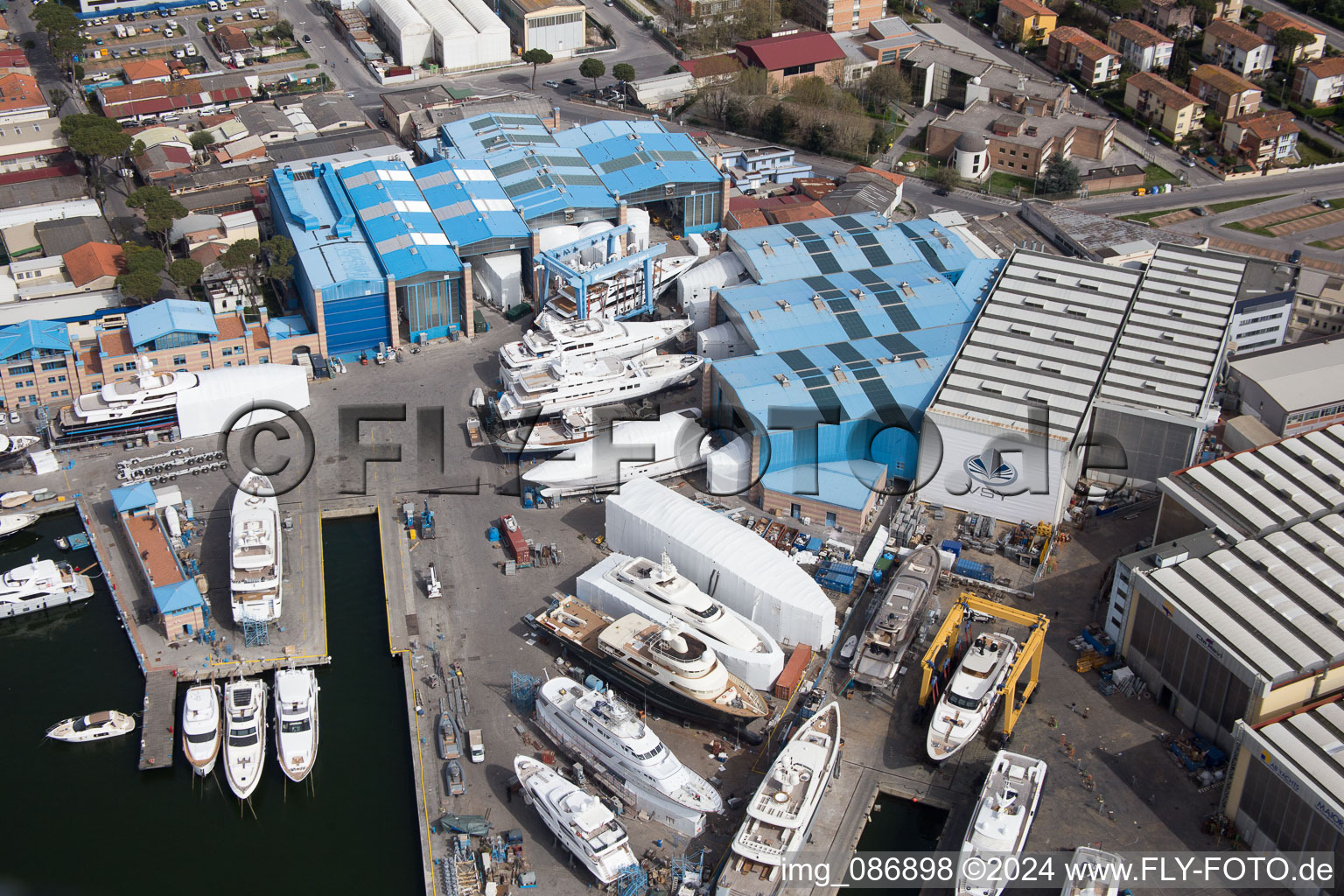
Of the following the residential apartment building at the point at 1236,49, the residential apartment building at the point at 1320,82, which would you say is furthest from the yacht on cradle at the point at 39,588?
the residential apartment building at the point at 1320,82

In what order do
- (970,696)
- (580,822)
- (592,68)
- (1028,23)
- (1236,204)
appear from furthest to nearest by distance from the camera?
(1028,23), (592,68), (1236,204), (970,696), (580,822)

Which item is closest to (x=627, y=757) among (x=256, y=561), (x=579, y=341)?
(x=256, y=561)

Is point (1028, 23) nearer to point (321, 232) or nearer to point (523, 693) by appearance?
point (321, 232)

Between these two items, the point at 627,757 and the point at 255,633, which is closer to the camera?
the point at 627,757

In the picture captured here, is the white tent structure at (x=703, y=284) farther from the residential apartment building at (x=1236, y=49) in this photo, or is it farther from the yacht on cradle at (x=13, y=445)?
the residential apartment building at (x=1236, y=49)

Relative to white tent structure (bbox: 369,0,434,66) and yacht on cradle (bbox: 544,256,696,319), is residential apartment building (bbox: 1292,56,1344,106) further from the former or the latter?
white tent structure (bbox: 369,0,434,66)

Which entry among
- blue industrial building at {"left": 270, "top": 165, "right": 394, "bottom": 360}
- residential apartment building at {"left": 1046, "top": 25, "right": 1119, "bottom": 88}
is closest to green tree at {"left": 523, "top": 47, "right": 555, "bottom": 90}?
blue industrial building at {"left": 270, "top": 165, "right": 394, "bottom": 360}
